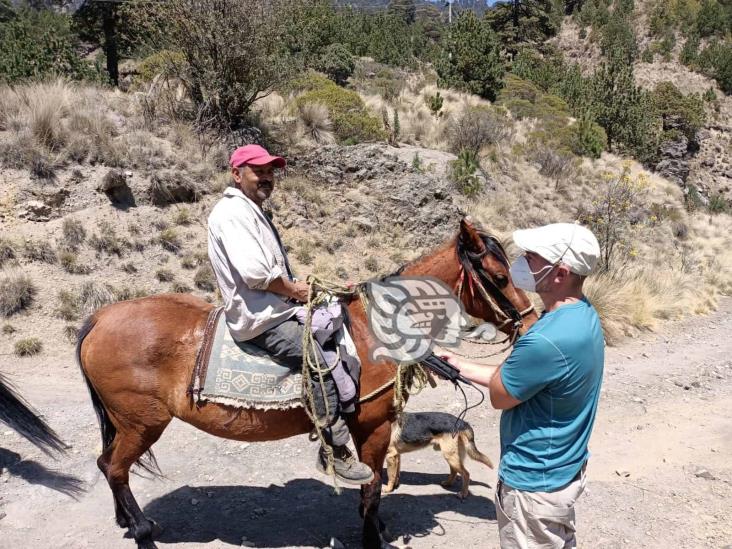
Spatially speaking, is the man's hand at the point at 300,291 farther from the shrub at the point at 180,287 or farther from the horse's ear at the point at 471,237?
the shrub at the point at 180,287

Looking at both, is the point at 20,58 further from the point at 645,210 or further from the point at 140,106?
→ the point at 645,210

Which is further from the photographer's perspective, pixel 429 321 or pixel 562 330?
pixel 429 321

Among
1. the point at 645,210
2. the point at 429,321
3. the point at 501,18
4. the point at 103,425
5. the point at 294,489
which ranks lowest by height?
the point at 645,210

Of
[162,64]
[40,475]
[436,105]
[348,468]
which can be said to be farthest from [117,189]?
[436,105]

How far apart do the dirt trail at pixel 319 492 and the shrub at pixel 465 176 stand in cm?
907

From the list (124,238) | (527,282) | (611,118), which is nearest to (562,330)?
(527,282)

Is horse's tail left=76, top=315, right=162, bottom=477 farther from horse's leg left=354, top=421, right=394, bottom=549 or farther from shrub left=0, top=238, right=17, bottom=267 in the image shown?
shrub left=0, top=238, right=17, bottom=267

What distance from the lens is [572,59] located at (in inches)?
Answer: 1933

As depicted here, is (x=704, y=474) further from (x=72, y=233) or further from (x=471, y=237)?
(x=72, y=233)

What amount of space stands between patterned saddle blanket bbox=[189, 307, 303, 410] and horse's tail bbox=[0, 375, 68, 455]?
1.82 meters

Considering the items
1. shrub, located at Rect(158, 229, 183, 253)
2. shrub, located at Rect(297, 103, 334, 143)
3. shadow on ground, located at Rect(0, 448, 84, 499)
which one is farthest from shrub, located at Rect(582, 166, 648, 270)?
shadow on ground, located at Rect(0, 448, 84, 499)

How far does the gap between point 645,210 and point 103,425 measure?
18.5 meters

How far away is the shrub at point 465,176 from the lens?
1477cm

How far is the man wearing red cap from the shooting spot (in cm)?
319
